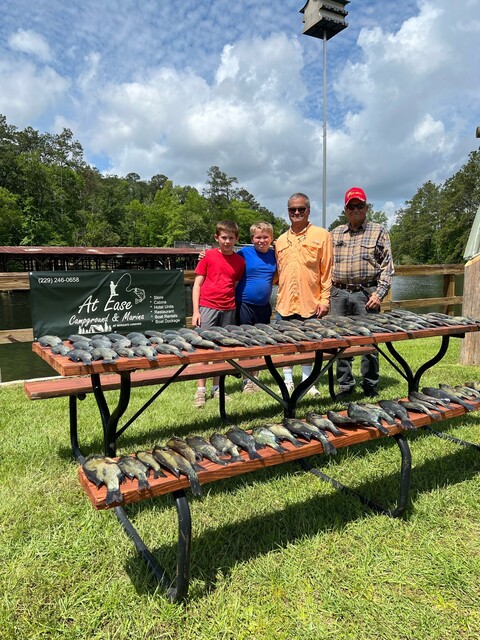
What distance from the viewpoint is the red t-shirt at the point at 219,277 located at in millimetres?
4594

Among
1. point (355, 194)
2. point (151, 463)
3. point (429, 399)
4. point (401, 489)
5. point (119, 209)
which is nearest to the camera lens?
point (151, 463)

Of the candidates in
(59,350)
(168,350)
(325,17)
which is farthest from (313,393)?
(325,17)

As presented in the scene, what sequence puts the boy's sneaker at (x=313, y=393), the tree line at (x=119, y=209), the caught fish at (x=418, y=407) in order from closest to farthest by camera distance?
the caught fish at (x=418, y=407), the boy's sneaker at (x=313, y=393), the tree line at (x=119, y=209)

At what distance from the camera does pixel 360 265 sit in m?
4.75

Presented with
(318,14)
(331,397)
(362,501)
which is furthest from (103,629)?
(318,14)

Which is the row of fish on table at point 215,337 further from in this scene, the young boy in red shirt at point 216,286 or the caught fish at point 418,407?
the young boy in red shirt at point 216,286

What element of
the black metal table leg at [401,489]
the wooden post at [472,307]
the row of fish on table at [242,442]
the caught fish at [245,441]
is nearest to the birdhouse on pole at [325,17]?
the wooden post at [472,307]

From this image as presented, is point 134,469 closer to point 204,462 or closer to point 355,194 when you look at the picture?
point 204,462

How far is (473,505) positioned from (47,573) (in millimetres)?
2595

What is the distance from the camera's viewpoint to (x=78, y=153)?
79.2 metres

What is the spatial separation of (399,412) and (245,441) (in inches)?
43.6

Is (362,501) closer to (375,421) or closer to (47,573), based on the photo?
(375,421)

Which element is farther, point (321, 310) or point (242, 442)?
point (321, 310)

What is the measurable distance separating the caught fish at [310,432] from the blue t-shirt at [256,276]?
2331 millimetres
